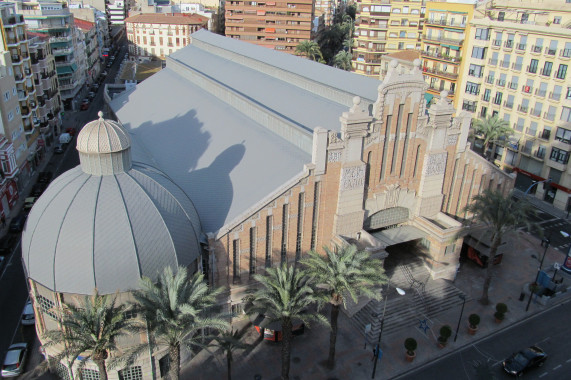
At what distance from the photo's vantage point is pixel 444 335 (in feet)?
148

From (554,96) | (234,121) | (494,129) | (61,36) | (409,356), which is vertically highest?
(61,36)

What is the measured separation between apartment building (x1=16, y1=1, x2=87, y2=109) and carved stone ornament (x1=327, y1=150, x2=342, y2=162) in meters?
86.7

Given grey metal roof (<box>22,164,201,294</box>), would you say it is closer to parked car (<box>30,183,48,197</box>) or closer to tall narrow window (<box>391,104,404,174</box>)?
tall narrow window (<box>391,104,404,174</box>)

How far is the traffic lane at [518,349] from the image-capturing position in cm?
4362

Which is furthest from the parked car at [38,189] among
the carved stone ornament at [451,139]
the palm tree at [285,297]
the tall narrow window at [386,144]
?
the carved stone ornament at [451,139]

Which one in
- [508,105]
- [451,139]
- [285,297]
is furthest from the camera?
[508,105]

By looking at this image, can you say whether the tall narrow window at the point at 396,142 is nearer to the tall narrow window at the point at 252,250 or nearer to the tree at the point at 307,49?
the tall narrow window at the point at 252,250

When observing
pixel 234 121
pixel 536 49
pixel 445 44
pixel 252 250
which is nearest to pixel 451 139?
pixel 252 250

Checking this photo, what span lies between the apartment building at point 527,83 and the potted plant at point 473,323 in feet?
131

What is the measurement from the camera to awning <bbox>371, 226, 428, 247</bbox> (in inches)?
2014

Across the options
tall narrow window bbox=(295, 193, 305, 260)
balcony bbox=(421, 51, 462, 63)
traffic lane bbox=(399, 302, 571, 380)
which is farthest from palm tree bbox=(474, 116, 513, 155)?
tall narrow window bbox=(295, 193, 305, 260)

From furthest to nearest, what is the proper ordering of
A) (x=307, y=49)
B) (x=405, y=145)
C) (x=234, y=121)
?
1. (x=307, y=49)
2. (x=234, y=121)
3. (x=405, y=145)

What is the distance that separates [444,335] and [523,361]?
7070mm

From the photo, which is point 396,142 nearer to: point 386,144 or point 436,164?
point 386,144
